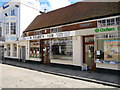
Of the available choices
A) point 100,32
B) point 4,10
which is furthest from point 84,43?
point 4,10

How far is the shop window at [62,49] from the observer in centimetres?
1000

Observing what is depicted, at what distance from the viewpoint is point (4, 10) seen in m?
17.7

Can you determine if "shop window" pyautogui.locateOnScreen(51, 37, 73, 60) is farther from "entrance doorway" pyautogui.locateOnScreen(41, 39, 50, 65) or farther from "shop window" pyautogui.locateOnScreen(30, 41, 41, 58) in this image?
"shop window" pyautogui.locateOnScreen(30, 41, 41, 58)

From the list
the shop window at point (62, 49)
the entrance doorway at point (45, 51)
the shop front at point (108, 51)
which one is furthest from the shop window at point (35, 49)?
the shop front at point (108, 51)

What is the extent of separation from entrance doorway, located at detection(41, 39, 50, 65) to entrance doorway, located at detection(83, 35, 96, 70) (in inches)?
189

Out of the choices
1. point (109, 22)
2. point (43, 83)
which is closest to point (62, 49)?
point (109, 22)

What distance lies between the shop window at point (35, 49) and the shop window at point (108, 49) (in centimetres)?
776

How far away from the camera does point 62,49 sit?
10.7 meters

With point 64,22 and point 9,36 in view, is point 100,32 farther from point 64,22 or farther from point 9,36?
point 9,36

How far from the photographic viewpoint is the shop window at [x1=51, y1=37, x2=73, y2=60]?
1000cm

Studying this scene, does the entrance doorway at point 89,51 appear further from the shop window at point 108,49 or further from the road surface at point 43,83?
the road surface at point 43,83

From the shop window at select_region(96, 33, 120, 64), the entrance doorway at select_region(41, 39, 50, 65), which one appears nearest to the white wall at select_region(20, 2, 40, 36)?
the entrance doorway at select_region(41, 39, 50, 65)

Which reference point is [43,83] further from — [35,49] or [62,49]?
[35,49]

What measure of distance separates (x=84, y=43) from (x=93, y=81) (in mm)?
3907
